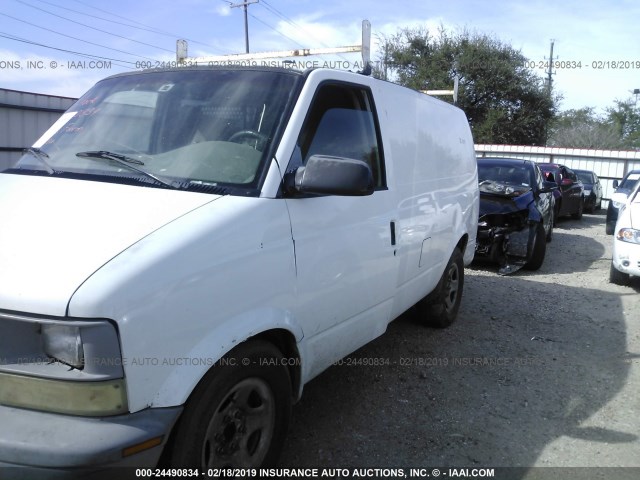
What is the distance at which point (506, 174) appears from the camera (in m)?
9.92

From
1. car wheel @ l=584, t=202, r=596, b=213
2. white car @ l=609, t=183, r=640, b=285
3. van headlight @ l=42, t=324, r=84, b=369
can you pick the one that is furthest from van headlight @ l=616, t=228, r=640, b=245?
car wheel @ l=584, t=202, r=596, b=213

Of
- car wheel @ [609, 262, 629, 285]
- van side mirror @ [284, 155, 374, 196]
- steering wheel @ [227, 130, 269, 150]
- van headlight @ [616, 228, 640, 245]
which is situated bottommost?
car wheel @ [609, 262, 629, 285]

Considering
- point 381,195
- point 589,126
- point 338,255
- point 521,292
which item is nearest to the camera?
point 338,255

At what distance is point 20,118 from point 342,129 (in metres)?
11.6

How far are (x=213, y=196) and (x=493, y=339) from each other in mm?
3800

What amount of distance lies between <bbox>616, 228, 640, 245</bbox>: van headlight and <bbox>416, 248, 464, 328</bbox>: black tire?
2.90 meters

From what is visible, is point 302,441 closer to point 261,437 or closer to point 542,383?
point 261,437

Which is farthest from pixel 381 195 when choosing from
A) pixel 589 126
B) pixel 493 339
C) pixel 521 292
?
pixel 589 126

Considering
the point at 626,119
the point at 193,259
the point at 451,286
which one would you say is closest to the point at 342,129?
the point at 193,259

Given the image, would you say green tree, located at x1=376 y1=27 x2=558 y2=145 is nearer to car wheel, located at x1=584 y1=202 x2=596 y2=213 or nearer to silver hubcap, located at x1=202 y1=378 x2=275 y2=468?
car wheel, located at x1=584 y1=202 x2=596 y2=213

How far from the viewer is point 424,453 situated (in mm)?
3320

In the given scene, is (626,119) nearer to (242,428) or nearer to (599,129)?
(599,129)

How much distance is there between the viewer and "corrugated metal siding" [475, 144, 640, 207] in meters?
24.0

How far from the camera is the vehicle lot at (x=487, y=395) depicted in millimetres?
3357
